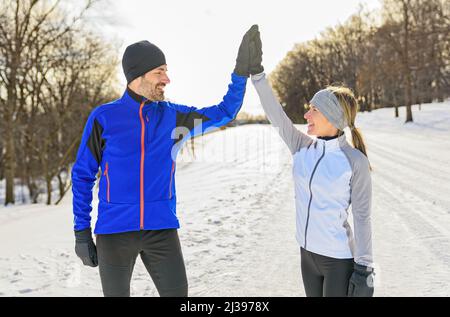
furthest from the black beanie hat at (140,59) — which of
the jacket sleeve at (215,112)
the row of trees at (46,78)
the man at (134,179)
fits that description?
the row of trees at (46,78)

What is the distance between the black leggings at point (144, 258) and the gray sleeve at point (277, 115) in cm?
90

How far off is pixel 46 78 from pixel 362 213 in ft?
65.1

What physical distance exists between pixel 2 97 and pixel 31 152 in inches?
217

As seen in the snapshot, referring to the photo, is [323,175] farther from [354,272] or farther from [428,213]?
[428,213]

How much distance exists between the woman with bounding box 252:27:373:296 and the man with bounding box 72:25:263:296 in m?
0.76

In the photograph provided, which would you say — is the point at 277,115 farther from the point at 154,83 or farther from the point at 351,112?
the point at 154,83

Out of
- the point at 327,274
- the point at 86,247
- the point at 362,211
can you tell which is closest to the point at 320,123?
the point at 362,211

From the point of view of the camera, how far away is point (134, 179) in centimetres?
212

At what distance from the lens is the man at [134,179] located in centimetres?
212

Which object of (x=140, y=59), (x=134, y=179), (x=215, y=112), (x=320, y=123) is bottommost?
(x=134, y=179)

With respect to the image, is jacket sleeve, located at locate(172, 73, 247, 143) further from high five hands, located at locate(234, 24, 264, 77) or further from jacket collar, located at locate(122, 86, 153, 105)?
jacket collar, located at locate(122, 86, 153, 105)

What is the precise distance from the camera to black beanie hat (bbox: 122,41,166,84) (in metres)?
2.21

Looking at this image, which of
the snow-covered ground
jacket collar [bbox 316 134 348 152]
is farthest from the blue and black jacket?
the snow-covered ground
